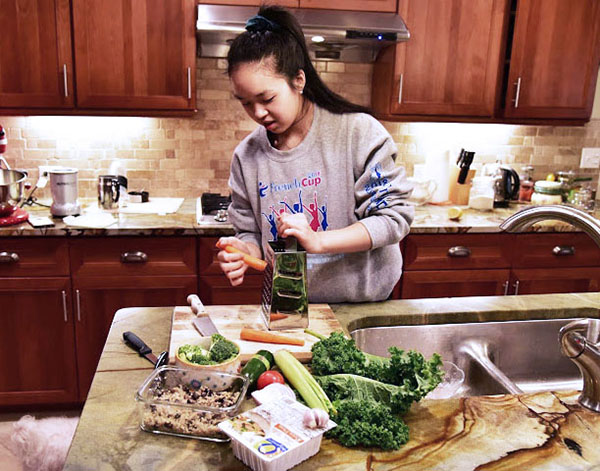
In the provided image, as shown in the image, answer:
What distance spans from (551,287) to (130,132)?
2470 millimetres

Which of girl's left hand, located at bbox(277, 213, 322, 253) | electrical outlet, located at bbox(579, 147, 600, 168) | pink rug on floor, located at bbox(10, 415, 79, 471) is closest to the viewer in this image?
girl's left hand, located at bbox(277, 213, 322, 253)

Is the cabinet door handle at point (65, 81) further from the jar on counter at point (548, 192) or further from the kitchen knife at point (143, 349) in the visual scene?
the jar on counter at point (548, 192)

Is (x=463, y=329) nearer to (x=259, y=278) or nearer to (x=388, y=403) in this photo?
(x=388, y=403)

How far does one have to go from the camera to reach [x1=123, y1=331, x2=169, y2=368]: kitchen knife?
1219 millimetres

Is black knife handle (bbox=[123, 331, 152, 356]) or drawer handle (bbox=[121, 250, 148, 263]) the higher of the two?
black knife handle (bbox=[123, 331, 152, 356])

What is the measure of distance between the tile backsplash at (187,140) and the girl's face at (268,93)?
5.64 feet

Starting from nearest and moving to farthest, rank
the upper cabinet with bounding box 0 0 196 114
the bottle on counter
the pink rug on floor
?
the pink rug on floor < the upper cabinet with bounding box 0 0 196 114 < the bottle on counter

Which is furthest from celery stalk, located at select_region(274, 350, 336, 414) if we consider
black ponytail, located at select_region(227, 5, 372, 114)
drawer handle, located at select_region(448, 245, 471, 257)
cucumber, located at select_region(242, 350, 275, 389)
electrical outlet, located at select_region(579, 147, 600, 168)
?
electrical outlet, located at select_region(579, 147, 600, 168)

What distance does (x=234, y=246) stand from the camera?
154 cm

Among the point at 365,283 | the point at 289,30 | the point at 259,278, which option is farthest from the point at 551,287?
the point at 289,30

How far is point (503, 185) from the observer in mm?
3287

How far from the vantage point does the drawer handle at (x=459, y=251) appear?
2889 millimetres

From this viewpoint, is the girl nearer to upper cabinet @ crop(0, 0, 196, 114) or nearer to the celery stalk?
the celery stalk

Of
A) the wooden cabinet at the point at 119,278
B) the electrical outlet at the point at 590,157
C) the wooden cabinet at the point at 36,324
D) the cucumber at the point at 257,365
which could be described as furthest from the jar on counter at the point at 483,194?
the cucumber at the point at 257,365
